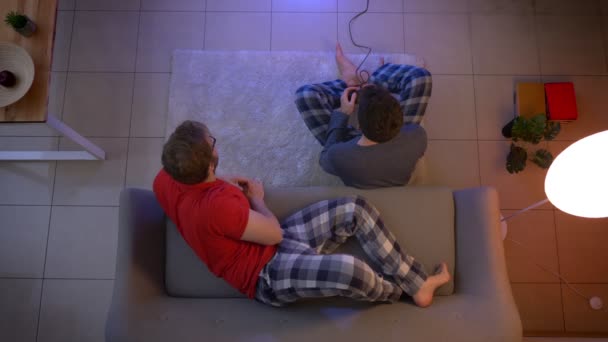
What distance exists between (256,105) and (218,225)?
108cm

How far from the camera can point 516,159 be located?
204 centimetres

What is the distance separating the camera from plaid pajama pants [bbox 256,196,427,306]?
1.34m

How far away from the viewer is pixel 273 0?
7.88 ft

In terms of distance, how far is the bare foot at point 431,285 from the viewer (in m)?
1.45

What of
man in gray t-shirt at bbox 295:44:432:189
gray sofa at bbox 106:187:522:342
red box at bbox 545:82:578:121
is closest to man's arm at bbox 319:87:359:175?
man in gray t-shirt at bbox 295:44:432:189

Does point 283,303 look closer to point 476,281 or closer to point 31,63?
point 476,281

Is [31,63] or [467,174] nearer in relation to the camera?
[31,63]

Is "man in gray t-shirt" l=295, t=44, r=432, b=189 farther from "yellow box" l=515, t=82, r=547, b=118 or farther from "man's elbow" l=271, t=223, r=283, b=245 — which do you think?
"yellow box" l=515, t=82, r=547, b=118

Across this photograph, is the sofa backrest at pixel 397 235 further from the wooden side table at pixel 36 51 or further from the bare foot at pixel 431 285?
the wooden side table at pixel 36 51

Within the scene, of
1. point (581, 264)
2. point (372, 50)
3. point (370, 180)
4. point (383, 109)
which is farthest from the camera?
point (372, 50)

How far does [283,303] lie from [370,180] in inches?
24.5

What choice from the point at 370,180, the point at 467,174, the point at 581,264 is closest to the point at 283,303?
the point at 370,180

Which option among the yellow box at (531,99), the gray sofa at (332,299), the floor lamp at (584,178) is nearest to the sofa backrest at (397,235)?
the gray sofa at (332,299)

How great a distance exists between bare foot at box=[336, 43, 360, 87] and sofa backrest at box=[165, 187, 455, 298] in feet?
2.63
